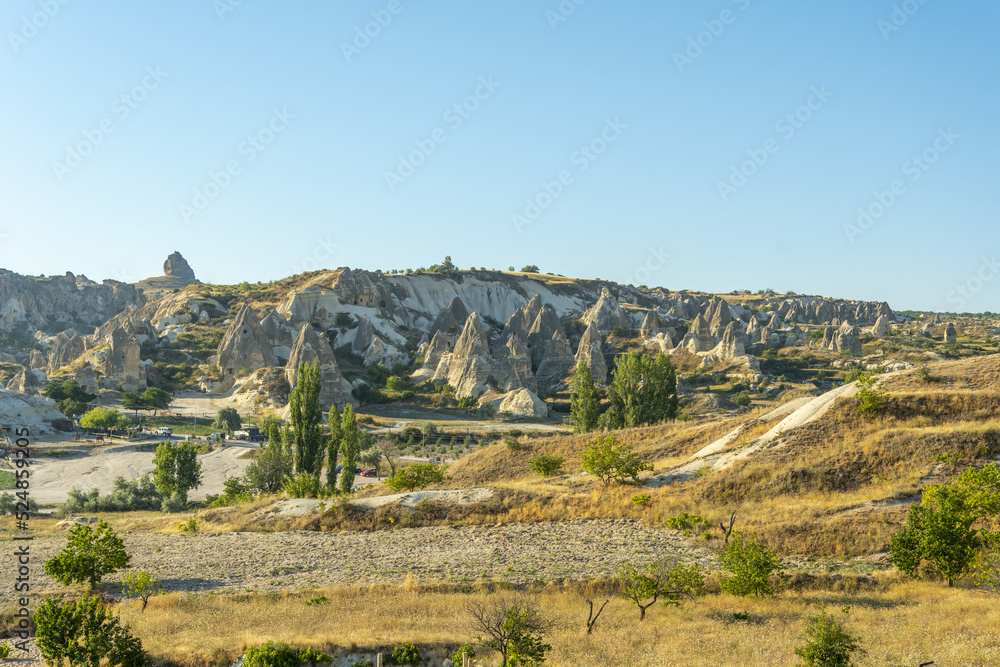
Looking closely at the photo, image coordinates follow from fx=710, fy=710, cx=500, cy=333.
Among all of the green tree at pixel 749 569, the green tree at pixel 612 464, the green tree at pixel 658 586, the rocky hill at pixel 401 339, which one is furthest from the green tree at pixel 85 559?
the rocky hill at pixel 401 339

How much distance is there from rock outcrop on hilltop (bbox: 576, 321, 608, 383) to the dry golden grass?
197ft

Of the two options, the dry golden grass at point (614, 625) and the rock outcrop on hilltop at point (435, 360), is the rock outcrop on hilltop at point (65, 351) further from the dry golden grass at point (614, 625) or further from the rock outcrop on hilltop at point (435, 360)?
the dry golden grass at point (614, 625)

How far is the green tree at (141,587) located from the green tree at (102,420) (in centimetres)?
4350

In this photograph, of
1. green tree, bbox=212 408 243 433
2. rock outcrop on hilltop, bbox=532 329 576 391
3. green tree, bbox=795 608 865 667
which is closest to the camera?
green tree, bbox=795 608 865 667

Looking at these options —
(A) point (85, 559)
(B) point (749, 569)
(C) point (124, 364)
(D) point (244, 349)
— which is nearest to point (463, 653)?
(B) point (749, 569)

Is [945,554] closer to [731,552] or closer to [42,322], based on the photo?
[731,552]

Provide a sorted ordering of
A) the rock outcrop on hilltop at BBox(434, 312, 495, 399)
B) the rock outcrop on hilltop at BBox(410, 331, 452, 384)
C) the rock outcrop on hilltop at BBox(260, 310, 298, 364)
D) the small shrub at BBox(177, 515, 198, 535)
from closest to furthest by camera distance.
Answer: the small shrub at BBox(177, 515, 198, 535)
the rock outcrop on hilltop at BBox(434, 312, 495, 399)
the rock outcrop on hilltop at BBox(410, 331, 452, 384)
the rock outcrop on hilltop at BBox(260, 310, 298, 364)

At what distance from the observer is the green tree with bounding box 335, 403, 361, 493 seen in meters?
29.7

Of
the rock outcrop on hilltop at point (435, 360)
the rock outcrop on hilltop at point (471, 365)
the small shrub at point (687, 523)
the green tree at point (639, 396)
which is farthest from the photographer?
the rock outcrop on hilltop at point (435, 360)

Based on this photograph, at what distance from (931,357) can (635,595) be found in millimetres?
78948

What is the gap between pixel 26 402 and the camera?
2116 inches

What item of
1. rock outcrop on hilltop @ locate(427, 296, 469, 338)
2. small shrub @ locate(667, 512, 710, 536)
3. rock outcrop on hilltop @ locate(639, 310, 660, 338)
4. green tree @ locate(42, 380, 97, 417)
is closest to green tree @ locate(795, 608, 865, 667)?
small shrub @ locate(667, 512, 710, 536)

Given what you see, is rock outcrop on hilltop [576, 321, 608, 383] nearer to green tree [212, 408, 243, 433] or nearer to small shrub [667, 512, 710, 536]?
green tree [212, 408, 243, 433]

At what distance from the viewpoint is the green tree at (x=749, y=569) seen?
13.4 meters
